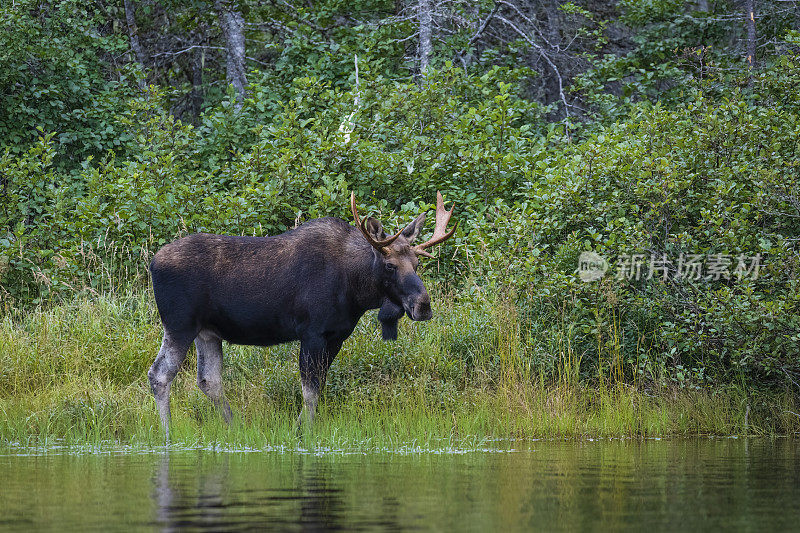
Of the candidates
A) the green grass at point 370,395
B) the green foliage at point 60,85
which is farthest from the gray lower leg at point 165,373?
the green foliage at point 60,85

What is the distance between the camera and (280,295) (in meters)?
10.4

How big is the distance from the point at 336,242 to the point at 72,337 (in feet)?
10.8

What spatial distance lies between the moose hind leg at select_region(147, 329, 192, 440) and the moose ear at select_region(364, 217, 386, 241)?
6.64 feet

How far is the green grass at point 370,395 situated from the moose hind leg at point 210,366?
0.18 meters

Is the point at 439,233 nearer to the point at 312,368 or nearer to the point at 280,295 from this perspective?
the point at 280,295

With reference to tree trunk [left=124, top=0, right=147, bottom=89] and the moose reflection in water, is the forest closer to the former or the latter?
tree trunk [left=124, top=0, right=147, bottom=89]

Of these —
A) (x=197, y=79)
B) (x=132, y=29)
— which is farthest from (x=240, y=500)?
(x=197, y=79)

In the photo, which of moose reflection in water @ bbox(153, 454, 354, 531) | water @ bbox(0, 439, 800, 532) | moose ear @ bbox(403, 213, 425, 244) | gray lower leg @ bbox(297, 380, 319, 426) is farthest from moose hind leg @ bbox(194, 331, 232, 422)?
moose reflection in water @ bbox(153, 454, 354, 531)

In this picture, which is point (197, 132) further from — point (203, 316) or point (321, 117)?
point (203, 316)

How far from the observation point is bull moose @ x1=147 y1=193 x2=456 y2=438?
10.2 metres

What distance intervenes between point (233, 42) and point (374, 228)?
10.1 meters

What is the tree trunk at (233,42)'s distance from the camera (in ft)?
62.8

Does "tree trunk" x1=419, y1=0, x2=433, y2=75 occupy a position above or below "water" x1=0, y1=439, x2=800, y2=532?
above

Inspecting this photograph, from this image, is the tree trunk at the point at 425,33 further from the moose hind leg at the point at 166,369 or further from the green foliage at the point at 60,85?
the moose hind leg at the point at 166,369
